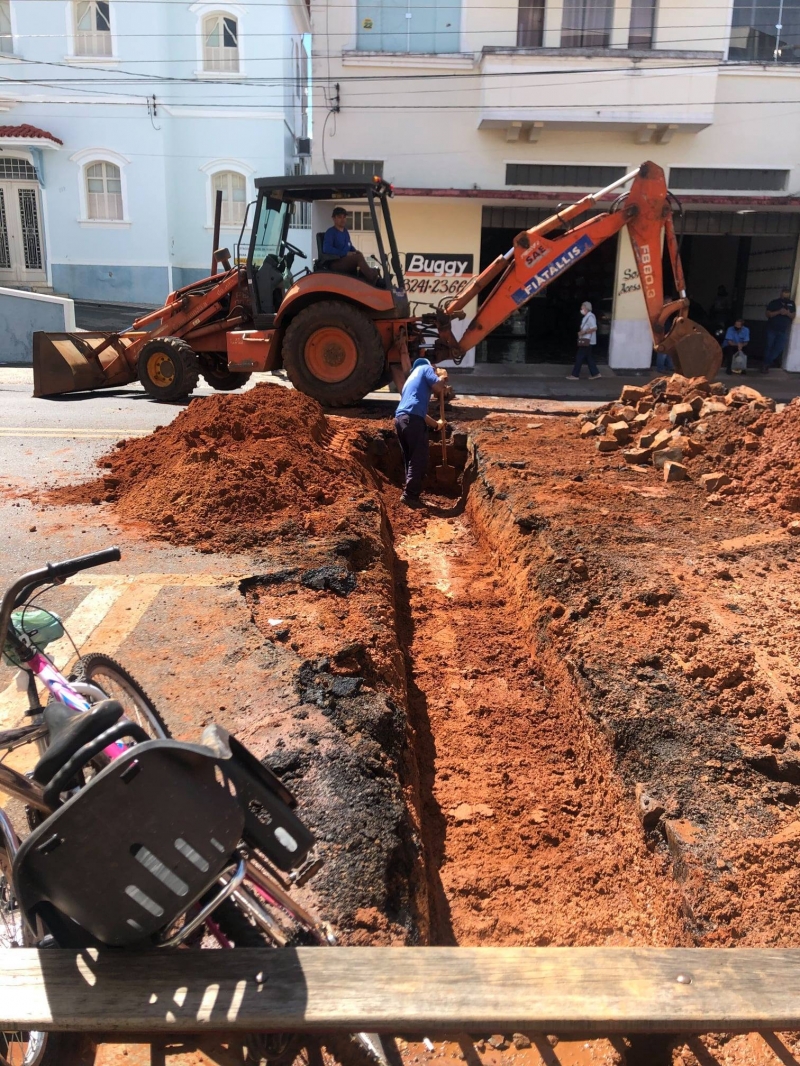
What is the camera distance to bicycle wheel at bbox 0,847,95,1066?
2.14 m

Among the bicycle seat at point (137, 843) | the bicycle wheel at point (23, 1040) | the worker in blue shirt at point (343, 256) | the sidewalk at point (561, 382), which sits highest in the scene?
the worker in blue shirt at point (343, 256)

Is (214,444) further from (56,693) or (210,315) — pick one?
(210,315)

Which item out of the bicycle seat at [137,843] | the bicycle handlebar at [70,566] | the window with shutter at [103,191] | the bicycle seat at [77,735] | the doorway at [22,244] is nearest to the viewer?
the bicycle seat at [137,843]

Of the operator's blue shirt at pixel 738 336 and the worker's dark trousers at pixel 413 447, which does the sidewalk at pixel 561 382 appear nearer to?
the operator's blue shirt at pixel 738 336

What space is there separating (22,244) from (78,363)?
1398 cm

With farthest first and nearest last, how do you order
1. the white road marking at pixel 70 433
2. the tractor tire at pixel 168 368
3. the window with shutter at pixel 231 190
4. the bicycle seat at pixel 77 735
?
the window with shutter at pixel 231 190 → the tractor tire at pixel 168 368 → the white road marking at pixel 70 433 → the bicycle seat at pixel 77 735

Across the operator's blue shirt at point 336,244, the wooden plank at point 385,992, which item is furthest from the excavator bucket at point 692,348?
the wooden plank at point 385,992

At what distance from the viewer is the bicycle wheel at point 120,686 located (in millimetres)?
2969

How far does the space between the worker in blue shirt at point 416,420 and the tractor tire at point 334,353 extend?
194cm

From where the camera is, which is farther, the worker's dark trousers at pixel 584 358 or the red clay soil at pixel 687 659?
the worker's dark trousers at pixel 584 358

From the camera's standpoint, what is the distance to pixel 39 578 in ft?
8.45

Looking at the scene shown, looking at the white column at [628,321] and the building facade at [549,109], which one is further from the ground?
the building facade at [549,109]

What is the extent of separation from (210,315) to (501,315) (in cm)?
428

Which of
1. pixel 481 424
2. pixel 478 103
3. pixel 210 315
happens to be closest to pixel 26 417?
pixel 210 315
